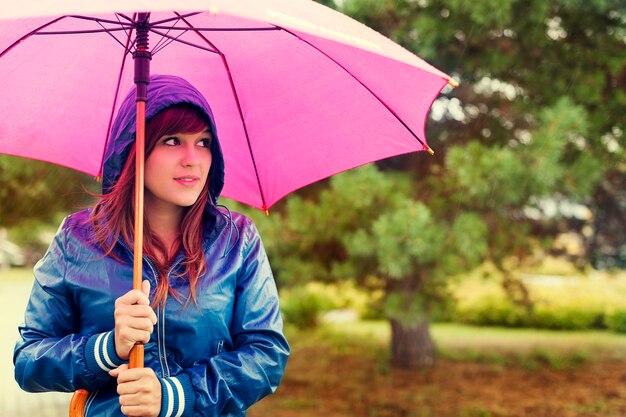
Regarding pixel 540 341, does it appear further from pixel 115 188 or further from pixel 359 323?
pixel 115 188

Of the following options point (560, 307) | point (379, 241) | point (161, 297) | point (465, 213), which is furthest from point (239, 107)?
point (560, 307)

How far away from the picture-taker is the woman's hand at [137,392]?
148 centimetres

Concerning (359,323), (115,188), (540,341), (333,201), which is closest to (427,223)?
(333,201)

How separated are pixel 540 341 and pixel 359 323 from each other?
2.93 metres

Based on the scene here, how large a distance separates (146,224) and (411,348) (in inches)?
225

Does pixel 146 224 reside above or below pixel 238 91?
below

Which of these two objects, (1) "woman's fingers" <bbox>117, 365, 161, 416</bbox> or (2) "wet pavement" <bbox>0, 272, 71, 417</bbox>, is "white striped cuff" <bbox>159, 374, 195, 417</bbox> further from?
(2) "wet pavement" <bbox>0, 272, 71, 417</bbox>

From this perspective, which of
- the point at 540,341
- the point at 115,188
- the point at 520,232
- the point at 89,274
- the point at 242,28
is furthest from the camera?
the point at 540,341

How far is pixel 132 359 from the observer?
1.51 metres

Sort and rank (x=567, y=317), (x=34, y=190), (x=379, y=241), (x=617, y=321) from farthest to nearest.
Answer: (x=567, y=317)
(x=617, y=321)
(x=34, y=190)
(x=379, y=241)

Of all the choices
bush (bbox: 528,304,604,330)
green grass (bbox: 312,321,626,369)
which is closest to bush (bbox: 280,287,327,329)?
green grass (bbox: 312,321,626,369)

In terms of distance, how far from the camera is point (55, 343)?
1.58 m

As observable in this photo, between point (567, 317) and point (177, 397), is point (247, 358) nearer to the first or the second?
point (177, 397)

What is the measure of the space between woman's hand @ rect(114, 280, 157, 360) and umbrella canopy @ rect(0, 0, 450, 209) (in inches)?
31.7
